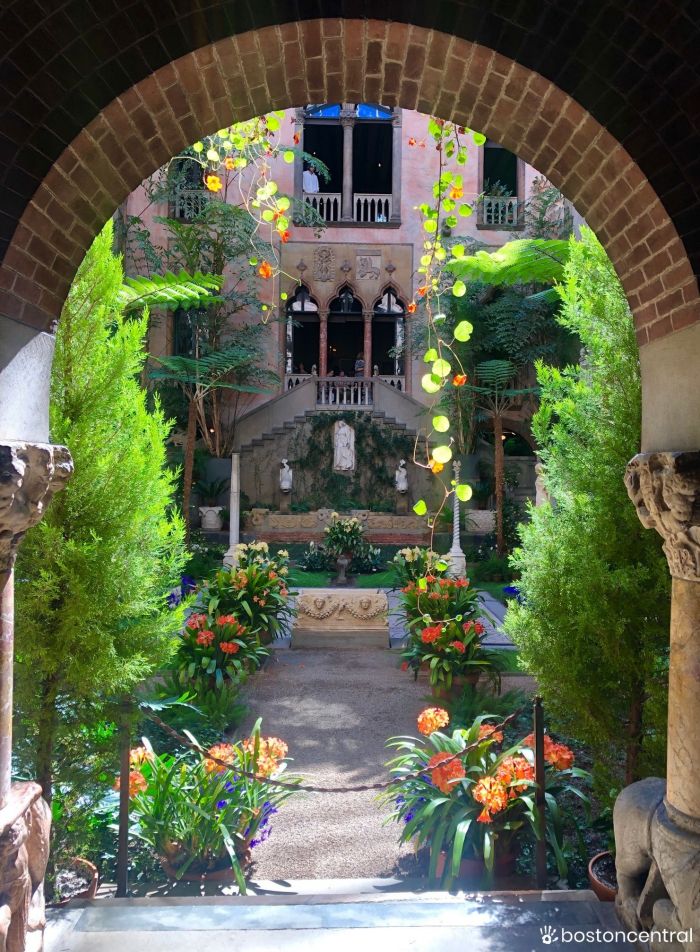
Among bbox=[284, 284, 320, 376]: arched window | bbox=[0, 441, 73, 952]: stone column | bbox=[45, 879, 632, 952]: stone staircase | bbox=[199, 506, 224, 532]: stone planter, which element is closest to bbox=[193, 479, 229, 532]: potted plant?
bbox=[199, 506, 224, 532]: stone planter

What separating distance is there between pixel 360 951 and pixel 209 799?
1280mm

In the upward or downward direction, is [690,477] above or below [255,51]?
below

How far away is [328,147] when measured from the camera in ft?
70.0

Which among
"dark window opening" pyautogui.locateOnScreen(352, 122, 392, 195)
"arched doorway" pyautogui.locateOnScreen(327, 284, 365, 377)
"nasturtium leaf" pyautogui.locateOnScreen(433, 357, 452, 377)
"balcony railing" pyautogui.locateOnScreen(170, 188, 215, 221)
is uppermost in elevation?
"dark window opening" pyautogui.locateOnScreen(352, 122, 392, 195)

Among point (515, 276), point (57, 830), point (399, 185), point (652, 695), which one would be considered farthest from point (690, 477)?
point (399, 185)

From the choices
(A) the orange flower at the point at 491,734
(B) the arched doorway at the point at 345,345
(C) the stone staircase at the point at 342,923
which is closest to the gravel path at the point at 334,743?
(A) the orange flower at the point at 491,734

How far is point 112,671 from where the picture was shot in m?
3.42

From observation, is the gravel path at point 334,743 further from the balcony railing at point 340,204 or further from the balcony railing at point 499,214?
the balcony railing at point 340,204

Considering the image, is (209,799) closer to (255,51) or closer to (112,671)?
(112,671)

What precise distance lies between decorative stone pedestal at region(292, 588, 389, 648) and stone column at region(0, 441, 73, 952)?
20.2 ft

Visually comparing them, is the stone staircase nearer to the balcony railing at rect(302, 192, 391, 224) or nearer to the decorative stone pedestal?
the decorative stone pedestal

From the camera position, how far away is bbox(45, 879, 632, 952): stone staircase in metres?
2.59

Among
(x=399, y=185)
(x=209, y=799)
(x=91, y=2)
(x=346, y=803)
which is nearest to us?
(x=91, y=2)

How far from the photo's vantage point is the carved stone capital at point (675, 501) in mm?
2408
